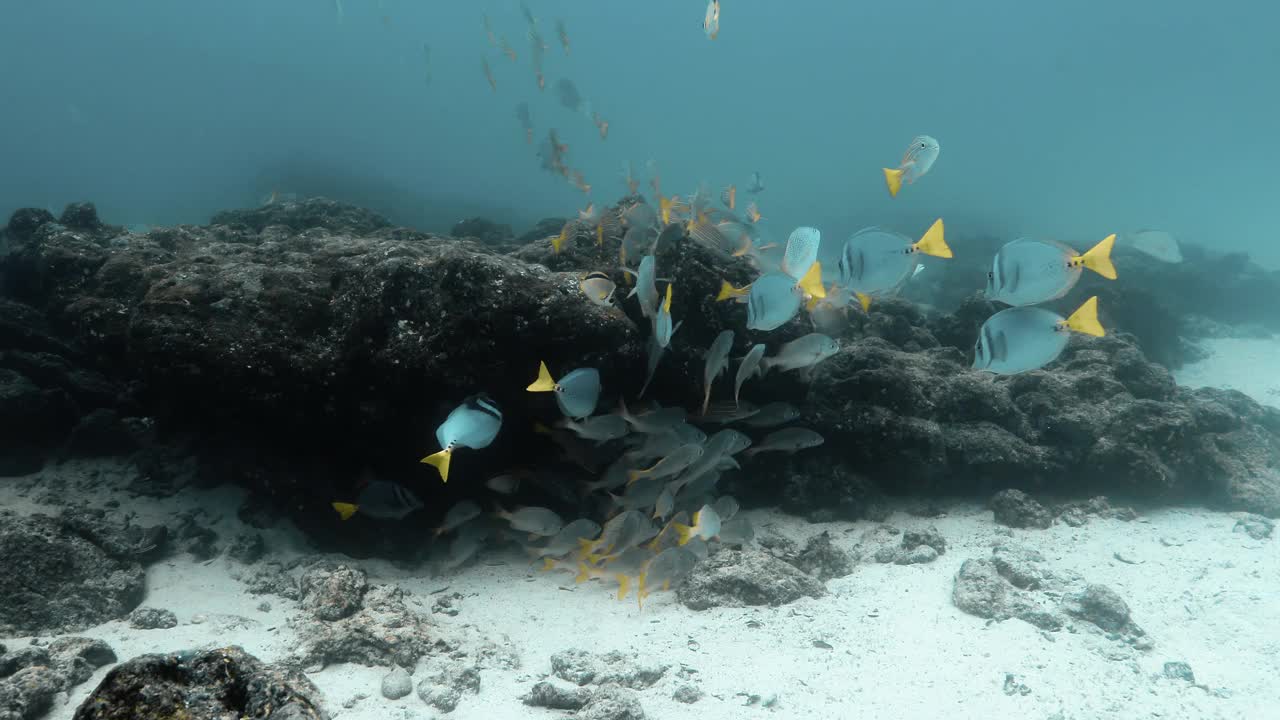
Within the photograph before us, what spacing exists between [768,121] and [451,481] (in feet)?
452

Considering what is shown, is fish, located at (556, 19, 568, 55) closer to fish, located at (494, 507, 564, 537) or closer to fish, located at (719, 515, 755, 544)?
fish, located at (494, 507, 564, 537)

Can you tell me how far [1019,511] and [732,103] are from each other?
476 feet

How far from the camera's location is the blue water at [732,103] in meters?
74.2

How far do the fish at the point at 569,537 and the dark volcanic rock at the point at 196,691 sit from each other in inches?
107

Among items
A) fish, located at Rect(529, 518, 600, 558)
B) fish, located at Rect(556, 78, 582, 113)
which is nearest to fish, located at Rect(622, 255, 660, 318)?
fish, located at Rect(529, 518, 600, 558)

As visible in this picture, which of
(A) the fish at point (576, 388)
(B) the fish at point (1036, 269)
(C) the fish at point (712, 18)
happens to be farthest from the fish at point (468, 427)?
(C) the fish at point (712, 18)

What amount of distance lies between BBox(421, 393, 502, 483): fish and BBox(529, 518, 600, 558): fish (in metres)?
1.73

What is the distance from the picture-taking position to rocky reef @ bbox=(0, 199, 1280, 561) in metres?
4.45

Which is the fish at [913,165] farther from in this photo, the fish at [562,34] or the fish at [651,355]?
the fish at [562,34]

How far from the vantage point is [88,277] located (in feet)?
20.5

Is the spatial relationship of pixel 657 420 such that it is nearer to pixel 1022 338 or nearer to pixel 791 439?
pixel 791 439

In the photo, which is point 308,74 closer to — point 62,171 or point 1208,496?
point 62,171

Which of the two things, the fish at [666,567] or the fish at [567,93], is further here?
the fish at [567,93]

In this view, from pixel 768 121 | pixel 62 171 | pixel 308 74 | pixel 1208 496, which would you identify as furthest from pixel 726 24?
pixel 1208 496
